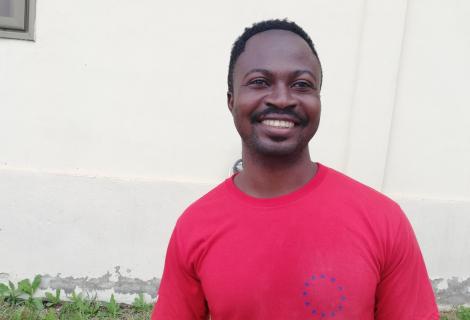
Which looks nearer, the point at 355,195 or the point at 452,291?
the point at 355,195

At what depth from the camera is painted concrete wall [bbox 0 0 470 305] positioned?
3.33 metres

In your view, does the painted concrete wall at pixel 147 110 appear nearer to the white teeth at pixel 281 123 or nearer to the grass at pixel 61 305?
the grass at pixel 61 305

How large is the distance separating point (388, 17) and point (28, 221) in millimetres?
2884

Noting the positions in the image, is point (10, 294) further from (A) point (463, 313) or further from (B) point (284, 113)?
(A) point (463, 313)

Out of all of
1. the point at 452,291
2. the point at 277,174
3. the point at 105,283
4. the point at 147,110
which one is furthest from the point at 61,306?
the point at 452,291

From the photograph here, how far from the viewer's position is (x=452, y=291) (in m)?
3.70

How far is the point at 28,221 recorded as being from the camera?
3.38m

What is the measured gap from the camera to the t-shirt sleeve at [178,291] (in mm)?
1540

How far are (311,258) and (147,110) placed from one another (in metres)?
2.27

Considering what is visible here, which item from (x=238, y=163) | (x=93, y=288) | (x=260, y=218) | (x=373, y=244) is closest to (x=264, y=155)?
(x=260, y=218)

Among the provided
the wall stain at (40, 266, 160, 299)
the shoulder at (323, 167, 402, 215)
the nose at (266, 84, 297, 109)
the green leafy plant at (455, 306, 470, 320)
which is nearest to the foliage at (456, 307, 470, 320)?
the green leafy plant at (455, 306, 470, 320)

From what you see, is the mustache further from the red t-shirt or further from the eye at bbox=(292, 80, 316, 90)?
the red t-shirt

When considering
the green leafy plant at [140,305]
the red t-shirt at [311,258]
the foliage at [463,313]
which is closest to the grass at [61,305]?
the green leafy plant at [140,305]

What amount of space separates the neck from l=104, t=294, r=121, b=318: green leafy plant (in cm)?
223
